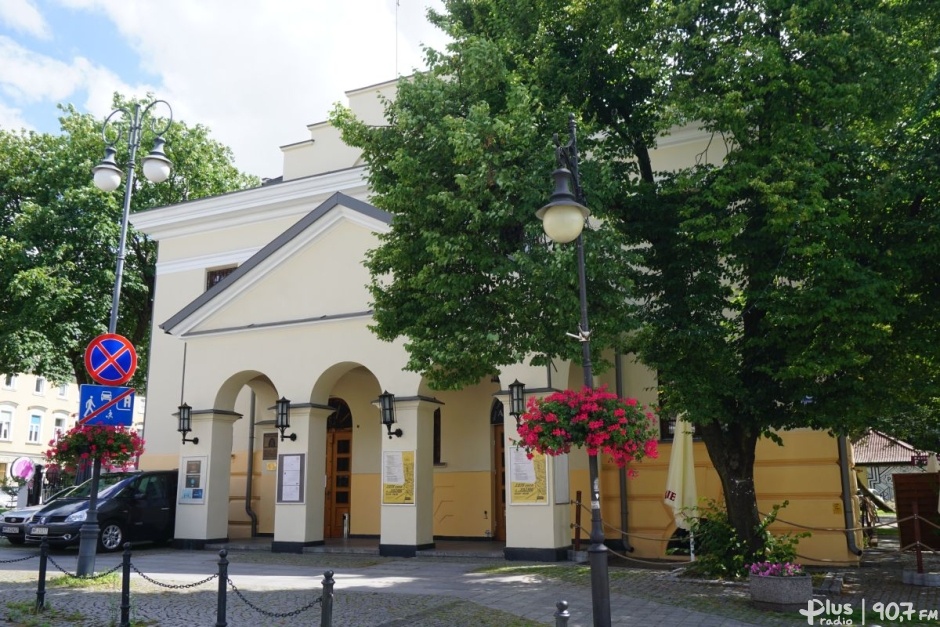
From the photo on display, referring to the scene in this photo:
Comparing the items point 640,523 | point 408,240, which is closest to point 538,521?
point 640,523

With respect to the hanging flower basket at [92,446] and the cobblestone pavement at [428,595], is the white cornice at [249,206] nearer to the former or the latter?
the hanging flower basket at [92,446]

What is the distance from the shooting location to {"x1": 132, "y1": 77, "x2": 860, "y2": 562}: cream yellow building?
15.2m

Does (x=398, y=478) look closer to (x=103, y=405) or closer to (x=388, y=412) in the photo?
(x=388, y=412)

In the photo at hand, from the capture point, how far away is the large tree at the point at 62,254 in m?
24.5

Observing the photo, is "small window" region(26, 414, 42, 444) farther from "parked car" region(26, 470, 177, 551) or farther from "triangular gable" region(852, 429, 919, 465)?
"triangular gable" region(852, 429, 919, 465)

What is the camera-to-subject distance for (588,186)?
36.5 ft

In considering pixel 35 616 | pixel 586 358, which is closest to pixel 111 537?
pixel 35 616

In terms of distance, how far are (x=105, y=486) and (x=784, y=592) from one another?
583 inches

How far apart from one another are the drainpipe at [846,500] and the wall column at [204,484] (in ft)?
44.4

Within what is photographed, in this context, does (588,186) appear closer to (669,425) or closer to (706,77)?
(706,77)

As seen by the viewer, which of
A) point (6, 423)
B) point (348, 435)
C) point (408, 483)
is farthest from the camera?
point (6, 423)

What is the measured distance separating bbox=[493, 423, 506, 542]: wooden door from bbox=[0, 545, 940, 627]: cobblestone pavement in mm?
3285

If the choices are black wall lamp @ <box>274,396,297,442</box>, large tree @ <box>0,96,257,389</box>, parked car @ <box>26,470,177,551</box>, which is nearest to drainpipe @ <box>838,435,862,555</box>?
black wall lamp @ <box>274,396,297,442</box>

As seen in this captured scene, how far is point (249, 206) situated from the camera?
2366 centimetres
